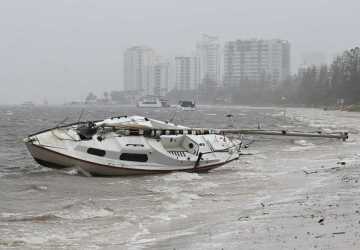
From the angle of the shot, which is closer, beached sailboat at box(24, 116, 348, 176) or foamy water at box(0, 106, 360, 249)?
foamy water at box(0, 106, 360, 249)

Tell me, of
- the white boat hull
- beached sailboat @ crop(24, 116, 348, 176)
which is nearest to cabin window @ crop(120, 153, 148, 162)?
beached sailboat @ crop(24, 116, 348, 176)

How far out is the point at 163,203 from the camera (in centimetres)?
2073

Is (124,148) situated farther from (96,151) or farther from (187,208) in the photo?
(187,208)

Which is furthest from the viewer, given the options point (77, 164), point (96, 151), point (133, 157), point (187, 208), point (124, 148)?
point (133, 157)

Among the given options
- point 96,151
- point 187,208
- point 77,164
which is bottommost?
point 187,208

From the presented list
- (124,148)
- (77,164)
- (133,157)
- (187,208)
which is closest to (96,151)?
(77,164)

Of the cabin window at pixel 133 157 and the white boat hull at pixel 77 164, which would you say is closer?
the white boat hull at pixel 77 164

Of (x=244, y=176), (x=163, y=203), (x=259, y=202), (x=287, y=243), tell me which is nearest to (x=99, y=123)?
(x=244, y=176)

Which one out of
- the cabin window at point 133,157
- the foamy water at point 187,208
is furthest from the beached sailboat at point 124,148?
the foamy water at point 187,208

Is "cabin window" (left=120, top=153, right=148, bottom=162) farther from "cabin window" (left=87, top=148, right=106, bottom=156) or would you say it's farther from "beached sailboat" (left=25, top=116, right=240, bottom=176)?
"cabin window" (left=87, top=148, right=106, bottom=156)

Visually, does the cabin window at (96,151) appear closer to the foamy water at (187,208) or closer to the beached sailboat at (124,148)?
the beached sailboat at (124,148)

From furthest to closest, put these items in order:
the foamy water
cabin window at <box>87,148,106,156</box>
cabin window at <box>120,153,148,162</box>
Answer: cabin window at <box>120,153,148,162</box>
cabin window at <box>87,148,106,156</box>
the foamy water

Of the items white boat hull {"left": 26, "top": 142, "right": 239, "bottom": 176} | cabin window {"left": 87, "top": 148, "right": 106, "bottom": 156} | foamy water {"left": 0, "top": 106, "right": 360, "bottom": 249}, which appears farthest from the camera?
cabin window {"left": 87, "top": 148, "right": 106, "bottom": 156}

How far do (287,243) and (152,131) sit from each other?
1849 cm
